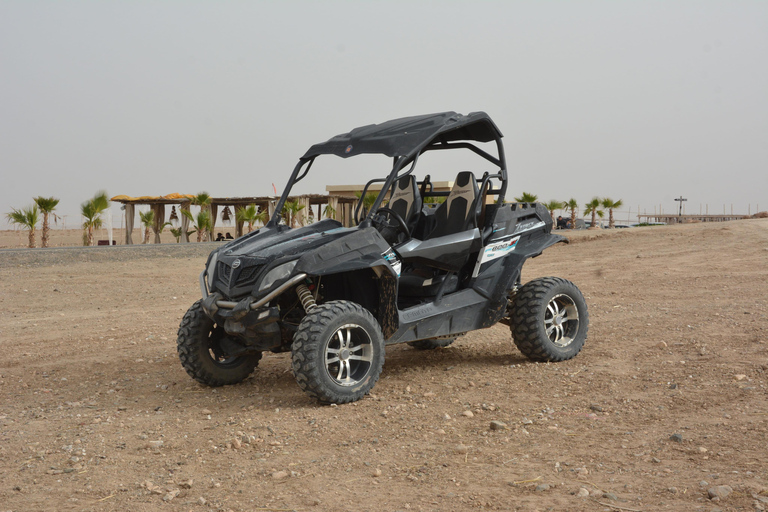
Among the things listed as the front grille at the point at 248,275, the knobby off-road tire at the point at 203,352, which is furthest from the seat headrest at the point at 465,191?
the knobby off-road tire at the point at 203,352

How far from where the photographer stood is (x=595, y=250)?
2205cm

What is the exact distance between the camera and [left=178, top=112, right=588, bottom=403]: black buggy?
5.80 m

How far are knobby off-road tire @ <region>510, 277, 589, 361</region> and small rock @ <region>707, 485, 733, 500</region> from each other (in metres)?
3.42

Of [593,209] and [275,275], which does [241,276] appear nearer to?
[275,275]

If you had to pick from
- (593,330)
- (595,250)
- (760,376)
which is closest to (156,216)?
(595,250)

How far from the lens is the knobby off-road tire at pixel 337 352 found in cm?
559

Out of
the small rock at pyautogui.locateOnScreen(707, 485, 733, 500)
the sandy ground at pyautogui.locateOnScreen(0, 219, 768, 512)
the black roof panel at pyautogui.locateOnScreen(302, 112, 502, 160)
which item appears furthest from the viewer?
the black roof panel at pyautogui.locateOnScreen(302, 112, 502, 160)

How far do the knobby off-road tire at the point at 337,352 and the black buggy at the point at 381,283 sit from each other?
11mm

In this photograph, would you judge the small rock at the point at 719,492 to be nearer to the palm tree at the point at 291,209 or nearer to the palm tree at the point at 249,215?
the palm tree at the point at 291,209

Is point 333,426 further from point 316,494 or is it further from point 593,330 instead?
point 593,330

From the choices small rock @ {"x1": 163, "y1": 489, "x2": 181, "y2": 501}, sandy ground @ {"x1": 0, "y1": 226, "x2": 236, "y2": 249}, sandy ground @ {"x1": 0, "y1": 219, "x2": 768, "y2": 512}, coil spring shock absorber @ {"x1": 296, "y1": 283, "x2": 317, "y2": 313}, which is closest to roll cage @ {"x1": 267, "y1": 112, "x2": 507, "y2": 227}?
coil spring shock absorber @ {"x1": 296, "y1": 283, "x2": 317, "y2": 313}

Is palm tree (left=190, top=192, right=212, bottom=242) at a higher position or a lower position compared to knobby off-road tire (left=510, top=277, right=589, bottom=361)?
higher

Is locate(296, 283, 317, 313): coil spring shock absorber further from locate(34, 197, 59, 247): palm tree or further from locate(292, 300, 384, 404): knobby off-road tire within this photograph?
locate(34, 197, 59, 247): palm tree

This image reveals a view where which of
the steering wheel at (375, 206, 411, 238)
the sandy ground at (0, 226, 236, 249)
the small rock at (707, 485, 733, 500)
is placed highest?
the steering wheel at (375, 206, 411, 238)
